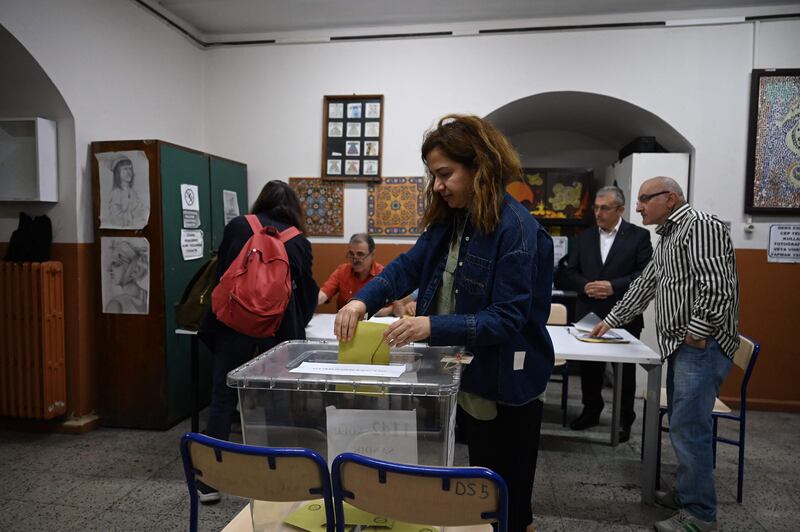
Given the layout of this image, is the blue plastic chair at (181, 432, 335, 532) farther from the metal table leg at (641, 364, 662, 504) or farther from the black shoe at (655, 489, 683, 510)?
the black shoe at (655, 489, 683, 510)

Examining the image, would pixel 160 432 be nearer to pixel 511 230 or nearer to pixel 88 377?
pixel 88 377

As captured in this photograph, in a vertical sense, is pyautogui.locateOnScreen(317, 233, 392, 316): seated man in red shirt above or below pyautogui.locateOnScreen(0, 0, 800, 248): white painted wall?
below

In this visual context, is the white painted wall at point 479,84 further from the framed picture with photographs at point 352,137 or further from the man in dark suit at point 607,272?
the man in dark suit at point 607,272

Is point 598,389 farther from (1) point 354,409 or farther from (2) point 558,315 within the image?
(1) point 354,409

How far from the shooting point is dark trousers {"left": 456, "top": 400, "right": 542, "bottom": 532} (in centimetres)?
142

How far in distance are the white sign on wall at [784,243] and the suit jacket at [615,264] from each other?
1289 millimetres

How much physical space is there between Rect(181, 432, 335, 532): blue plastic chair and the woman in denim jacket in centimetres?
29

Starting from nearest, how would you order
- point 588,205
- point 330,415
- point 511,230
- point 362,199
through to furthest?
point 330,415 < point 511,230 < point 362,199 < point 588,205

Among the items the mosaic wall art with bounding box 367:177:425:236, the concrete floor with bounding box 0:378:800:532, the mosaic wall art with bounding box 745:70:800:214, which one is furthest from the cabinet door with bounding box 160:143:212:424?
the mosaic wall art with bounding box 745:70:800:214

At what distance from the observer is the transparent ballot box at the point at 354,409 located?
3.38 ft

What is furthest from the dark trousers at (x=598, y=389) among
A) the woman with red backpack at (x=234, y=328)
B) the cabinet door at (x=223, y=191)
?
the cabinet door at (x=223, y=191)

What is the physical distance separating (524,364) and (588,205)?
393 cm

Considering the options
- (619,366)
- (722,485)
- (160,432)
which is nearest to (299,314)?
(160,432)

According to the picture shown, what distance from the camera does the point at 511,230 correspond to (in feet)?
4.19
